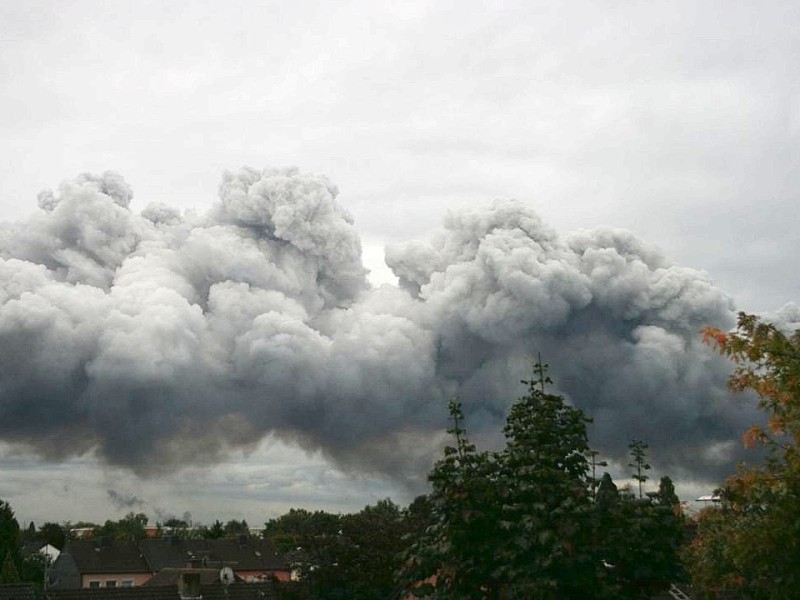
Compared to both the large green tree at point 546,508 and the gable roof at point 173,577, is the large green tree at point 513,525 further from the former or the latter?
the gable roof at point 173,577

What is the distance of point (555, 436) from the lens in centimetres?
2259

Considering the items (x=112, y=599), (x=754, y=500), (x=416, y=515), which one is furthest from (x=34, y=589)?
(x=754, y=500)

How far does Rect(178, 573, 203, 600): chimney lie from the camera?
5487 cm

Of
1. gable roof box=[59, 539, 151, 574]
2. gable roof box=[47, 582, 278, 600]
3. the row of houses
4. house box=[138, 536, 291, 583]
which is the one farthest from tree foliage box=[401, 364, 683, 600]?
gable roof box=[59, 539, 151, 574]

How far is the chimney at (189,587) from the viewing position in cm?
5487

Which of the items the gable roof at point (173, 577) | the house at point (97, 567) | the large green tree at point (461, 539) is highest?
the house at point (97, 567)

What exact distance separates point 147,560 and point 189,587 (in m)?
50.4

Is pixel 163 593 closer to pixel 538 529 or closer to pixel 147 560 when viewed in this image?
pixel 538 529

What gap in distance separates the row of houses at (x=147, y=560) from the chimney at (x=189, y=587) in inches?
1418

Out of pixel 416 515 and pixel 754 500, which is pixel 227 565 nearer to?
pixel 416 515

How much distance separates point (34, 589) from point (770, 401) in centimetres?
4781

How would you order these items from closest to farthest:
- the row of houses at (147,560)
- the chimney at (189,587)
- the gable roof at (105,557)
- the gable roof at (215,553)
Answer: the chimney at (189,587) → the row of houses at (147,560) → the gable roof at (105,557) → the gable roof at (215,553)

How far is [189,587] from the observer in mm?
55125

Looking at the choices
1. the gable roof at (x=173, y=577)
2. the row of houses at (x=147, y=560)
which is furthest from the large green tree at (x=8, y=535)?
the row of houses at (x=147, y=560)
